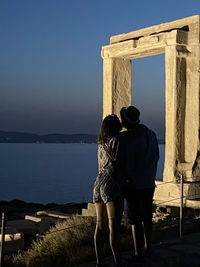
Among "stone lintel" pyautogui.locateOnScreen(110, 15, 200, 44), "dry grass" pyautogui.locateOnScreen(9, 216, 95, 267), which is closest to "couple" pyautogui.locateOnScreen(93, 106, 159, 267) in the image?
"dry grass" pyautogui.locateOnScreen(9, 216, 95, 267)

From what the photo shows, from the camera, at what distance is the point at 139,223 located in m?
5.86

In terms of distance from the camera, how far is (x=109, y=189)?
5457 millimetres

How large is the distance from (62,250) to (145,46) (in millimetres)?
7204

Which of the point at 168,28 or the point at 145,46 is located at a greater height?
the point at 168,28

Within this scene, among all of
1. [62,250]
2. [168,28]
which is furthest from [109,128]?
[168,28]

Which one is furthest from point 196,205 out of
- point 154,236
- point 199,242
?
point 199,242

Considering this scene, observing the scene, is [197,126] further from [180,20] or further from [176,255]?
[176,255]

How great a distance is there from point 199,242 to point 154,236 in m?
1.32

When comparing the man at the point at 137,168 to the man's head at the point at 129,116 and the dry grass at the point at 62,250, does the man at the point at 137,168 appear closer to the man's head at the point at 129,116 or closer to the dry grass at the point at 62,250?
the man's head at the point at 129,116

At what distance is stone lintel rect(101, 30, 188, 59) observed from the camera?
491 inches

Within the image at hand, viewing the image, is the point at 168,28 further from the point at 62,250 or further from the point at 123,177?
the point at 123,177

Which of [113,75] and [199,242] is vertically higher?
[113,75]

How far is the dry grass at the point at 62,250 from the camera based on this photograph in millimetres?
6834

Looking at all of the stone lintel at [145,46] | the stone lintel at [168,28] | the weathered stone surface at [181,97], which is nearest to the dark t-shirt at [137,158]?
the weathered stone surface at [181,97]
